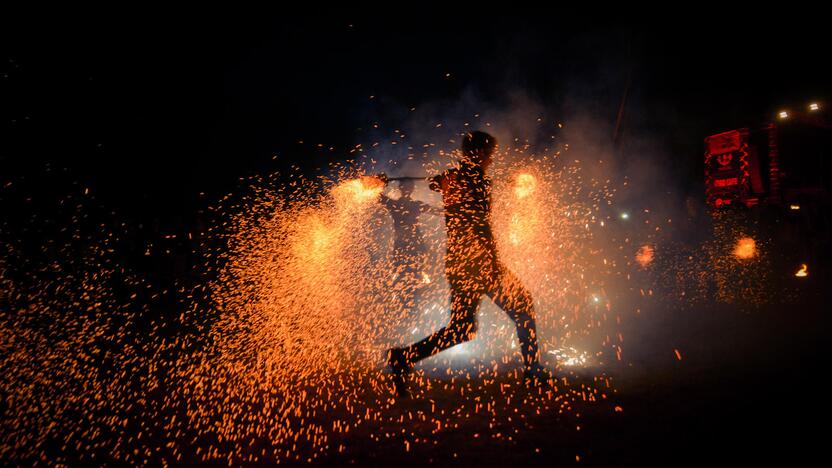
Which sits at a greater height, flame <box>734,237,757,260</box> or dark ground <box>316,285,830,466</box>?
flame <box>734,237,757,260</box>

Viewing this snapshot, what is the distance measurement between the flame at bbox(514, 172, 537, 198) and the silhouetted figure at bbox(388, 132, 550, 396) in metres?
2.16

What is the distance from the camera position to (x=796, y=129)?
6.28 metres

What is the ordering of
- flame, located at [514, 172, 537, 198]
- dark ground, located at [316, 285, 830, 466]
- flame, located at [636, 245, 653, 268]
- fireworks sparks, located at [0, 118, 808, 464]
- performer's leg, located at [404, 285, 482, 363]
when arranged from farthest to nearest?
flame, located at [636, 245, 653, 268] → flame, located at [514, 172, 537, 198] → performer's leg, located at [404, 285, 482, 363] → fireworks sparks, located at [0, 118, 808, 464] → dark ground, located at [316, 285, 830, 466]

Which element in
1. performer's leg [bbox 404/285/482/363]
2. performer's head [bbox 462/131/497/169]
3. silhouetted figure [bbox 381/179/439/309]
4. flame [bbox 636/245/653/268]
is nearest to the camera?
performer's leg [bbox 404/285/482/363]

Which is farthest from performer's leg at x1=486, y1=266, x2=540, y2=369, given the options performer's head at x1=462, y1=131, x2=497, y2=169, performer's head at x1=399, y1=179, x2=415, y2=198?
performer's head at x1=399, y1=179, x2=415, y2=198

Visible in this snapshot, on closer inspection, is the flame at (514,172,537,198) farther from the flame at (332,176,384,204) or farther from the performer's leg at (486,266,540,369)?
the performer's leg at (486,266,540,369)

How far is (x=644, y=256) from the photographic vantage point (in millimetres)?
12195

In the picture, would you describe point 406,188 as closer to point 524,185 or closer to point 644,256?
point 524,185

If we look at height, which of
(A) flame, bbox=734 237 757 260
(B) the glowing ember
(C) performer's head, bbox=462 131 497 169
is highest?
(A) flame, bbox=734 237 757 260

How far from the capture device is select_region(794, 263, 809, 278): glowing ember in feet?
25.7

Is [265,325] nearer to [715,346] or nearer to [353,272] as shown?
[353,272]

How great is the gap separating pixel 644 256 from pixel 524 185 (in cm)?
933

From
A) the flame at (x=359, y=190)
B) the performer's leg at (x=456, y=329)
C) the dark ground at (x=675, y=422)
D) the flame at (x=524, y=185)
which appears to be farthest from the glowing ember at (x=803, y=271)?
the flame at (x=359, y=190)

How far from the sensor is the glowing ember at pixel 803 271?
25.7 feet
